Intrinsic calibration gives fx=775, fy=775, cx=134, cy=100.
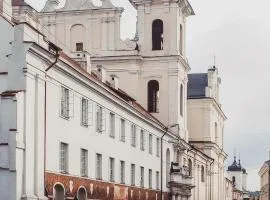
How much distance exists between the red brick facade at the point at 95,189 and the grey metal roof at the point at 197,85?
131 ft

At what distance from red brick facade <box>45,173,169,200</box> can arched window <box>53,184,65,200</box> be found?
0.19m

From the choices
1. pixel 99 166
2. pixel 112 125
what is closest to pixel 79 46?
pixel 112 125

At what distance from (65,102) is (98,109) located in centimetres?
490

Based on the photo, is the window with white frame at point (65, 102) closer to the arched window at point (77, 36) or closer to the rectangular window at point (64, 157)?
the rectangular window at point (64, 157)

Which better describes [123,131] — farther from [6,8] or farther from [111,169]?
[6,8]

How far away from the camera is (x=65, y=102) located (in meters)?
34.6

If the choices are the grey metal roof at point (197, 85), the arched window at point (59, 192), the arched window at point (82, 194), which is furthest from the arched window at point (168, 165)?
the grey metal roof at point (197, 85)

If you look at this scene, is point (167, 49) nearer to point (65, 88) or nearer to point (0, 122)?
point (65, 88)

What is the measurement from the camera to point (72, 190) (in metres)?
34.8

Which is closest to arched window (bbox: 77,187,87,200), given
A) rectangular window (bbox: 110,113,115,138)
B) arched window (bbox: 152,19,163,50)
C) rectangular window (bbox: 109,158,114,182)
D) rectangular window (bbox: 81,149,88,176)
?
rectangular window (bbox: 81,149,88,176)

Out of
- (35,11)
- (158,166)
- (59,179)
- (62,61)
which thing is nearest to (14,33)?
(62,61)

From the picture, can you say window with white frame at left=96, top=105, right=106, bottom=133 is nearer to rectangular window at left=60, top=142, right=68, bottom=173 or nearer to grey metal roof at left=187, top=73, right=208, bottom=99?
rectangular window at left=60, top=142, right=68, bottom=173

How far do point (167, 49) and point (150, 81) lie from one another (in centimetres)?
313

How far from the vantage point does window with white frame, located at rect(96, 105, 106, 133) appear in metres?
39.2
